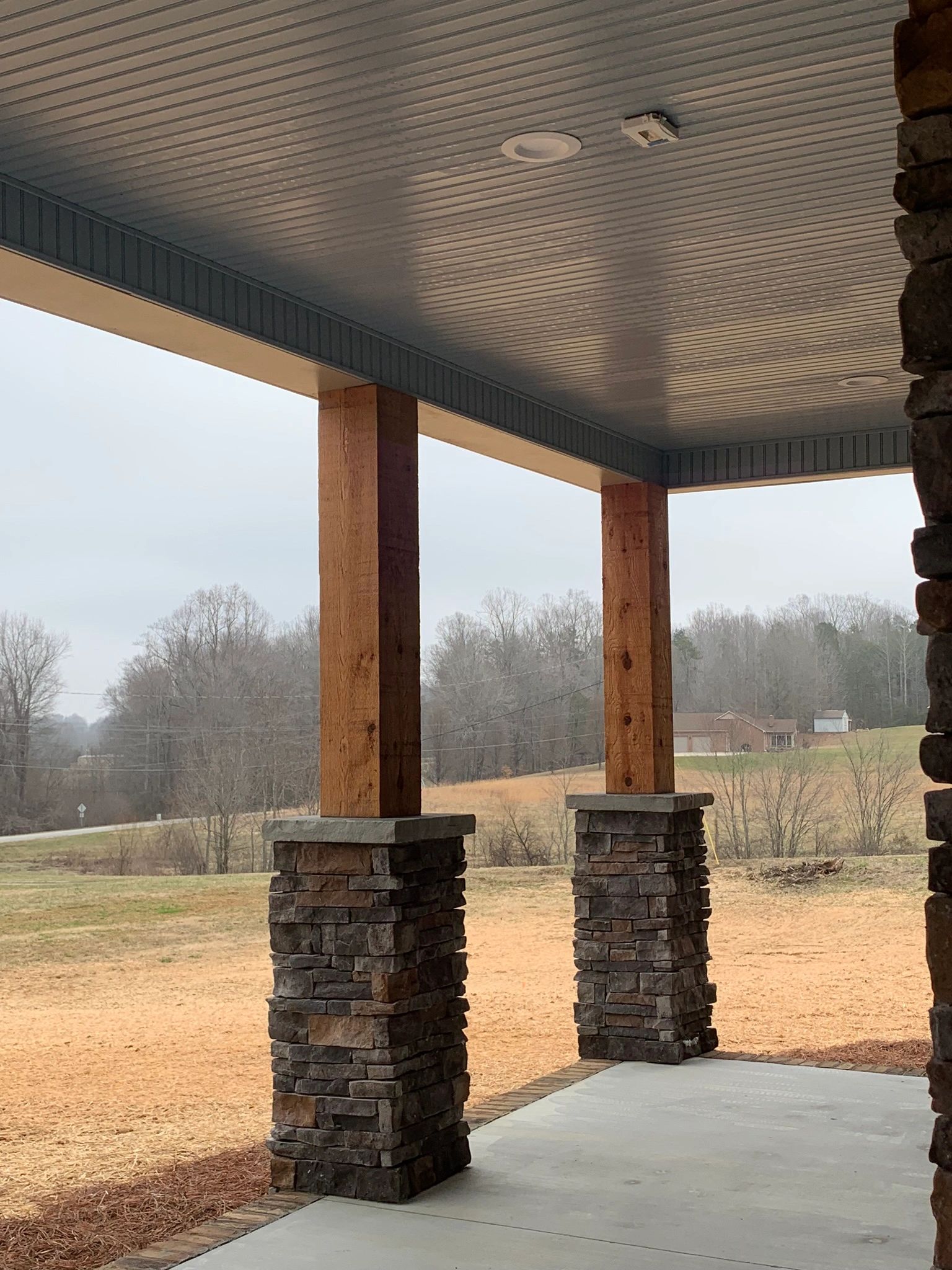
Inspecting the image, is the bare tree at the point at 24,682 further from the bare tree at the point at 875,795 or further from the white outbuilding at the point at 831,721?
the bare tree at the point at 875,795

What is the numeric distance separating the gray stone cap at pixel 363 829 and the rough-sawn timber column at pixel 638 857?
74.6 inches

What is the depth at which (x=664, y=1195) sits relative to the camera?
4.63 m

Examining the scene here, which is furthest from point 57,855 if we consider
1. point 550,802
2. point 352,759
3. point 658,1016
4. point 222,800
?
point 352,759

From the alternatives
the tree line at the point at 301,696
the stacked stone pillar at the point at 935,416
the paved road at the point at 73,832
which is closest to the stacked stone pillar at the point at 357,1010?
the stacked stone pillar at the point at 935,416

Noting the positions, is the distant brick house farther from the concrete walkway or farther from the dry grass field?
the concrete walkway

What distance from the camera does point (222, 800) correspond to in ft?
66.3

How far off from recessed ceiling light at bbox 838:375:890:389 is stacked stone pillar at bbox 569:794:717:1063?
6.79 feet

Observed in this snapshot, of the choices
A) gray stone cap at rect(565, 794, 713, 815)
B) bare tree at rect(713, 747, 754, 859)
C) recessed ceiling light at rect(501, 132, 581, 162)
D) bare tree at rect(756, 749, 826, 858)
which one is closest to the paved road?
bare tree at rect(713, 747, 754, 859)

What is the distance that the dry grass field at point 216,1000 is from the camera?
20.4 ft

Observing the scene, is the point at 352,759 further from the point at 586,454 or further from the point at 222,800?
the point at 222,800

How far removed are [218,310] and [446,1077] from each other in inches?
110

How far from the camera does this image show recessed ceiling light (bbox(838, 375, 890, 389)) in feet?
19.1

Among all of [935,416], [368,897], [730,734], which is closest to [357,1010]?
[368,897]

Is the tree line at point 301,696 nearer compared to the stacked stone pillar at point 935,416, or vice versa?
the stacked stone pillar at point 935,416
